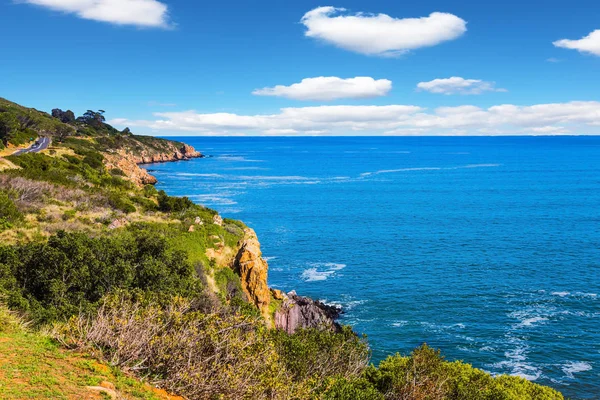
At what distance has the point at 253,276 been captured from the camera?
4084 cm

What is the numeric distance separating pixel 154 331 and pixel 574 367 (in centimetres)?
3623

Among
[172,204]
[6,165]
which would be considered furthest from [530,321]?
[6,165]

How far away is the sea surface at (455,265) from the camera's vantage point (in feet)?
135

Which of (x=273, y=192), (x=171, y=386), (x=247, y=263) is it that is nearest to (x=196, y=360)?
(x=171, y=386)

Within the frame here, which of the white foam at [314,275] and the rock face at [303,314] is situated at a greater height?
the white foam at [314,275]

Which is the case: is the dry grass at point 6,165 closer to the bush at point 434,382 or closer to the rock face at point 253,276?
the rock face at point 253,276

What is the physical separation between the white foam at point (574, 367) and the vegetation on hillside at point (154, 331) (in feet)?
40.7

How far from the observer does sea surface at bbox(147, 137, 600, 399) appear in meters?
41.2

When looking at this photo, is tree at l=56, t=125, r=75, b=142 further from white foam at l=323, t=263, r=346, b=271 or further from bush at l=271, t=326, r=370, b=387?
bush at l=271, t=326, r=370, b=387

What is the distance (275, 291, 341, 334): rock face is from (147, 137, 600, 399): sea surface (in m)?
2.35

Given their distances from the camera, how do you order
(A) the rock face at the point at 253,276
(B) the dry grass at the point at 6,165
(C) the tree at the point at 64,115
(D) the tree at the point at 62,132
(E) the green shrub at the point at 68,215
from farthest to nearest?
(C) the tree at the point at 64,115 → (D) the tree at the point at 62,132 → (B) the dry grass at the point at 6,165 → (A) the rock face at the point at 253,276 → (E) the green shrub at the point at 68,215

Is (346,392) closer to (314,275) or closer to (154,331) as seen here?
(154,331)

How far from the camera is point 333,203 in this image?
356 feet

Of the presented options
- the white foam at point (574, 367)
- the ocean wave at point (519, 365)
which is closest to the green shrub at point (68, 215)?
the ocean wave at point (519, 365)
